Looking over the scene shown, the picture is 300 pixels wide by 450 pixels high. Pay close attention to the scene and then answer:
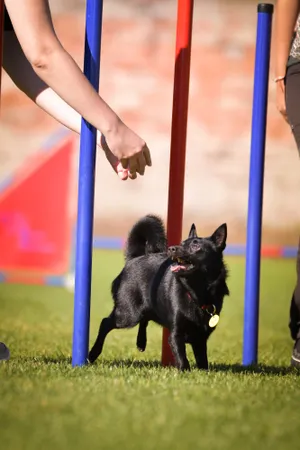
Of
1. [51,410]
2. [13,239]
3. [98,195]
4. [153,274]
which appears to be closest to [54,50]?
[51,410]

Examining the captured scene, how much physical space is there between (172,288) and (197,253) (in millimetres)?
249

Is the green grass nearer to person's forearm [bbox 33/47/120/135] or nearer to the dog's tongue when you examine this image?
the dog's tongue

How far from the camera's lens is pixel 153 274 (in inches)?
169

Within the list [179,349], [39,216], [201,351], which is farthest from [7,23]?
[39,216]

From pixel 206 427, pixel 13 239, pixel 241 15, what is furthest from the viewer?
pixel 241 15

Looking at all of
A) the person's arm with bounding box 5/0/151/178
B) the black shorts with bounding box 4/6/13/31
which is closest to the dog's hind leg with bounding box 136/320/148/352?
the black shorts with bounding box 4/6/13/31

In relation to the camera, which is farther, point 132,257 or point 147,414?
point 132,257

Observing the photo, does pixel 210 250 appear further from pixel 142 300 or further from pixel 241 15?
pixel 241 15

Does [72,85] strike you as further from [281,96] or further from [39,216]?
[39,216]

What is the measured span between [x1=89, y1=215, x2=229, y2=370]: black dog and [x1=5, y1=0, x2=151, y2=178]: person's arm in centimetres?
141

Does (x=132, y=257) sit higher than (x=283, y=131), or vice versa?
(x=283, y=131)

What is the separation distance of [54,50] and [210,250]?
201cm

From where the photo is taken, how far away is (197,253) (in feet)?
13.9

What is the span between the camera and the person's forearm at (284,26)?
12.4ft
